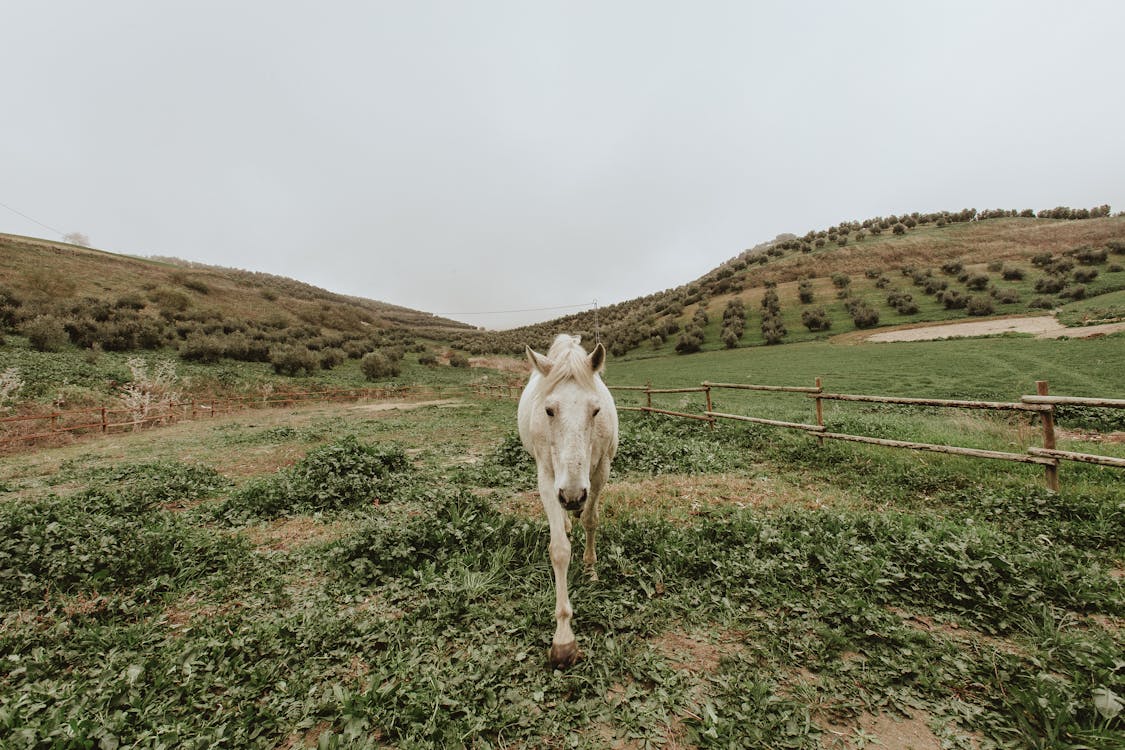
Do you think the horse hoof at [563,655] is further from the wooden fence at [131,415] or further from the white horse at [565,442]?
the wooden fence at [131,415]

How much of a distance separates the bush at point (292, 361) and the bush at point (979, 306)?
180ft

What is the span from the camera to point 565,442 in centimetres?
321

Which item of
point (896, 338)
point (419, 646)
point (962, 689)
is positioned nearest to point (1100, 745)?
point (962, 689)

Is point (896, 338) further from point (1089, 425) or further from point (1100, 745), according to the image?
point (1100, 745)

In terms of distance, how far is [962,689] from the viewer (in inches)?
108

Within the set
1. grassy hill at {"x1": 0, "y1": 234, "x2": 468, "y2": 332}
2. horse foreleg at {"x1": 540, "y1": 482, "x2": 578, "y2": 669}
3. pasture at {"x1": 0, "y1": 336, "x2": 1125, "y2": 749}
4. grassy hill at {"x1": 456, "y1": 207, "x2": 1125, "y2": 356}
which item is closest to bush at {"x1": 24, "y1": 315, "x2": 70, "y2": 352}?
grassy hill at {"x1": 0, "y1": 234, "x2": 468, "y2": 332}

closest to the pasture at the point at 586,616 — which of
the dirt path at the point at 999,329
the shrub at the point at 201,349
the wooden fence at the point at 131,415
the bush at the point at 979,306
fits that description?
the wooden fence at the point at 131,415

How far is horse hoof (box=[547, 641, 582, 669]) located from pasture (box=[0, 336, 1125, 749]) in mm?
71

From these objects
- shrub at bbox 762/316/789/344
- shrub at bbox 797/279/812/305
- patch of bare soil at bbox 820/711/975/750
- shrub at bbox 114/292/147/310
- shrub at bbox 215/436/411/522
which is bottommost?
patch of bare soil at bbox 820/711/975/750

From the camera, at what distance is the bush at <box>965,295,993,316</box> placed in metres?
33.1

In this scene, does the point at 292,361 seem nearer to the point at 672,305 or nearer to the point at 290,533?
the point at 290,533

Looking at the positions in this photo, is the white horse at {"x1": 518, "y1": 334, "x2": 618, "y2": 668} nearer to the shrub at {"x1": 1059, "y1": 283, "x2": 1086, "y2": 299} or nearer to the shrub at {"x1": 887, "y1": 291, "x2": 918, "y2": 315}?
the shrub at {"x1": 887, "y1": 291, "x2": 918, "y2": 315}

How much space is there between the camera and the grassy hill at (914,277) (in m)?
34.5

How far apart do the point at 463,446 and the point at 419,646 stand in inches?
351
